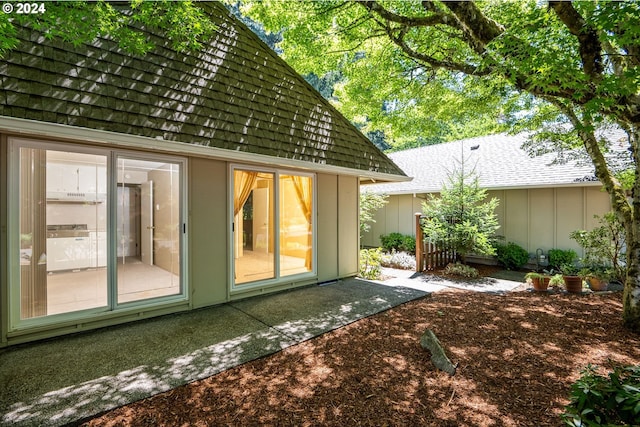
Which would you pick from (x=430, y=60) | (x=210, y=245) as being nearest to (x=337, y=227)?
(x=210, y=245)

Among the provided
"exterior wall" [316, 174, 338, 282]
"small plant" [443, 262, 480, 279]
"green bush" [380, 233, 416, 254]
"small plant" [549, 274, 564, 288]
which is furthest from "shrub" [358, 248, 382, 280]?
"small plant" [549, 274, 564, 288]

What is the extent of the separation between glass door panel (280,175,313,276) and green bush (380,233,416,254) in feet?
19.2

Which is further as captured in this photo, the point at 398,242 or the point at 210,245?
the point at 398,242

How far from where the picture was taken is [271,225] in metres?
6.02

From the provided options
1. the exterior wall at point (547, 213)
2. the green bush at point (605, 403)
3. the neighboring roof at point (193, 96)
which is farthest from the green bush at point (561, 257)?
the green bush at point (605, 403)

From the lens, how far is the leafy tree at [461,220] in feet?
26.9

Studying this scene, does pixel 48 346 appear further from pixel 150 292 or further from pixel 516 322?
pixel 516 322

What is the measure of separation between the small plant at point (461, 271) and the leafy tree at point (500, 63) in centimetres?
348

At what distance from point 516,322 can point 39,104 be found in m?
6.67

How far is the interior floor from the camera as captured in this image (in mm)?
3869

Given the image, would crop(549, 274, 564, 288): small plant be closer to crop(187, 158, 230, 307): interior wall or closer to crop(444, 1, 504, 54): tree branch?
crop(444, 1, 504, 54): tree branch

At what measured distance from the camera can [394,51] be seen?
779 cm

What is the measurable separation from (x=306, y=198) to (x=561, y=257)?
7.52 metres

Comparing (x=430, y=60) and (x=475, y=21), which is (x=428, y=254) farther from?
(x=475, y=21)
